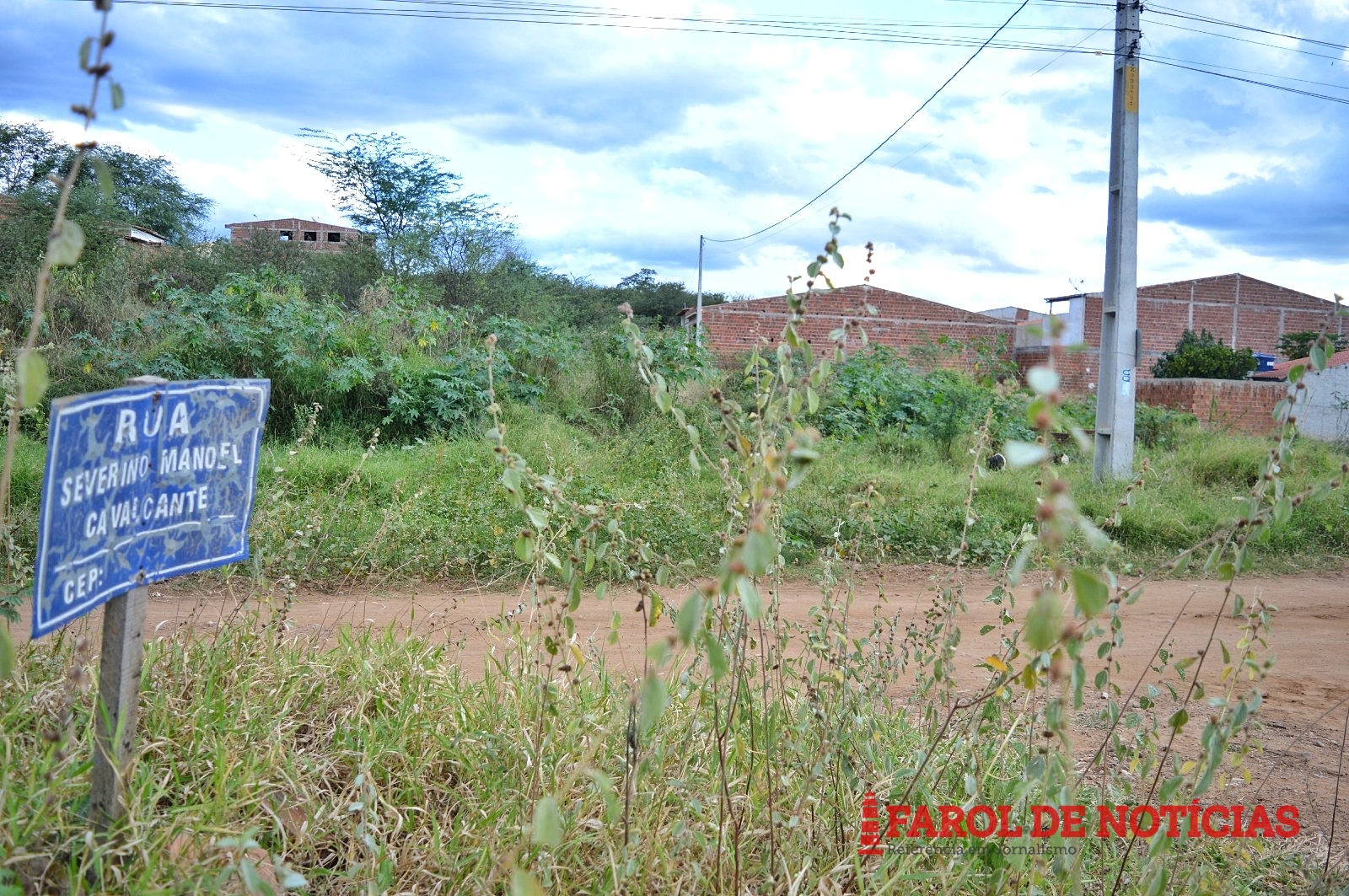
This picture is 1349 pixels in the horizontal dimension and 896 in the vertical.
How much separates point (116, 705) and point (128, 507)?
1.46 ft

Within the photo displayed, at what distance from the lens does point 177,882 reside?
2.02 m

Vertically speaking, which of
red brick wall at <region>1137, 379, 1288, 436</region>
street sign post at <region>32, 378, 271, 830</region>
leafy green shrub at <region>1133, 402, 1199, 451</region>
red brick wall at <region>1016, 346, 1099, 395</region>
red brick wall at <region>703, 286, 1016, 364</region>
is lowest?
street sign post at <region>32, 378, 271, 830</region>

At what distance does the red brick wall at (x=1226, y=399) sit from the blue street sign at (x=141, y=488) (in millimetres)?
14962

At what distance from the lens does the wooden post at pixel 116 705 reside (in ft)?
7.05

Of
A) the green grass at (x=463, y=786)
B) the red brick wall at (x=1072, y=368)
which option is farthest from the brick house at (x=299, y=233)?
the green grass at (x=463, y=786)

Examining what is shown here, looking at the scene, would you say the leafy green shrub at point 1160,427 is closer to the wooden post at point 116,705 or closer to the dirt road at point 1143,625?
the dirt road at point 1143,625

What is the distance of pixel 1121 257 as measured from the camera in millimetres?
9547

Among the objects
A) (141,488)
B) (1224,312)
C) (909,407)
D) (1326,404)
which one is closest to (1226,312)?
(1224,312)

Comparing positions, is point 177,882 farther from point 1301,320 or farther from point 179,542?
point 1301,320

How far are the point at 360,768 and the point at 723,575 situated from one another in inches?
64.1

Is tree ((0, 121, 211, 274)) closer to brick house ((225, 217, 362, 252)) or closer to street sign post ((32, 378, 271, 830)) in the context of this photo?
brick house ((225, 217, 362, 252))

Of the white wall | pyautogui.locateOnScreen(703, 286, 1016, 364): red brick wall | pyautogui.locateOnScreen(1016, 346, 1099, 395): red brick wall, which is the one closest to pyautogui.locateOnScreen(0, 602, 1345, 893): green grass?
the white wall

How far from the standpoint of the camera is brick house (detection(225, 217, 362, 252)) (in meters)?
24.5

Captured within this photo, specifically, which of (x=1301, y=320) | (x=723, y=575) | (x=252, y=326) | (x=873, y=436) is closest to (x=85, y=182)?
(x=252, y=326)
